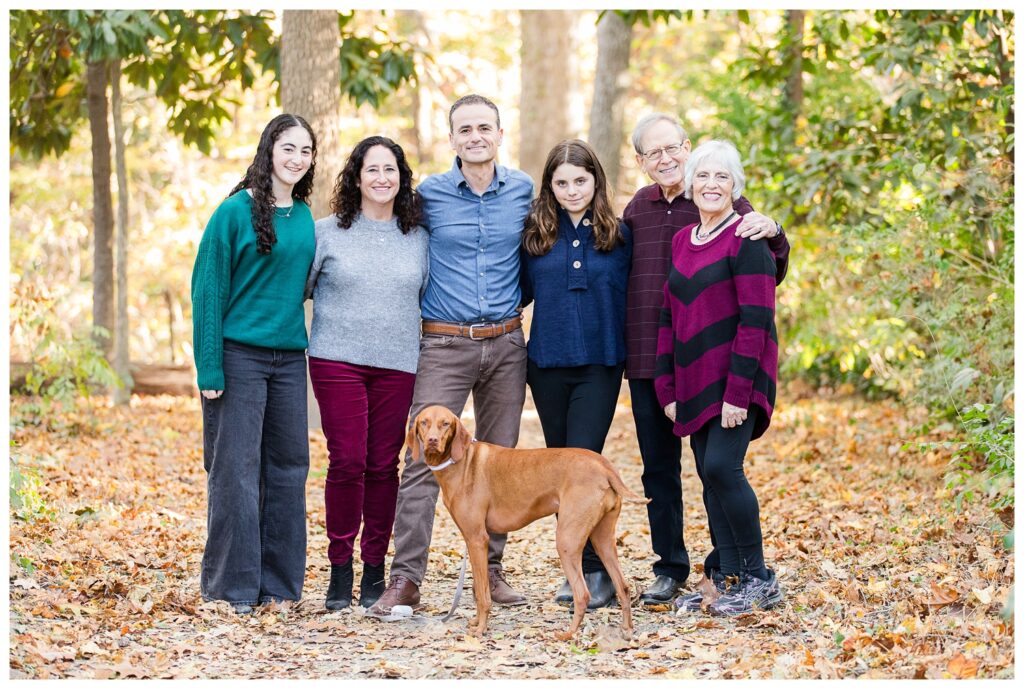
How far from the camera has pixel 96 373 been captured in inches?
349

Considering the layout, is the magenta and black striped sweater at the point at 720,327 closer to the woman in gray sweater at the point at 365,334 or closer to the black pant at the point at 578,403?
the black pant at the point at 578,403

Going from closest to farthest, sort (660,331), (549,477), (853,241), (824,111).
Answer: (549,477) < (660,331) < (853,241) < (824,111)

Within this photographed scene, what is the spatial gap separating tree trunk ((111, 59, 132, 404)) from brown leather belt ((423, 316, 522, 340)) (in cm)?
671

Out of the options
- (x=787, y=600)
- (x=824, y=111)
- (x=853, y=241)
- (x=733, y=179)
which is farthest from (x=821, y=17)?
(x=787, y=600)

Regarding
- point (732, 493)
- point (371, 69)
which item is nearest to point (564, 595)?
point (732, 493)

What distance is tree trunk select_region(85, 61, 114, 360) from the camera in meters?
11.0

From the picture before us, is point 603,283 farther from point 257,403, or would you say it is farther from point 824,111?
point 824,111

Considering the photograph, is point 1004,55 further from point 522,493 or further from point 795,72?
point 522,493

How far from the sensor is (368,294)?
506cm

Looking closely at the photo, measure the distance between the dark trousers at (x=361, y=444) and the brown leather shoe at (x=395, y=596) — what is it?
0.22 meters

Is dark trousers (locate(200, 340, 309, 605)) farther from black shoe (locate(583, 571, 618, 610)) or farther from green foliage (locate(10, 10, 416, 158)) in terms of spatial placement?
green foliage (locate(10, 10, 416, 158))

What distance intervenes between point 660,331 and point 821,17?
23.4 feet

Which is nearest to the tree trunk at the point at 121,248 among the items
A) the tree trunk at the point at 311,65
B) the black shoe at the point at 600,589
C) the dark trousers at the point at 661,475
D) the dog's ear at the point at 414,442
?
the tree trunk at the point at 311,65

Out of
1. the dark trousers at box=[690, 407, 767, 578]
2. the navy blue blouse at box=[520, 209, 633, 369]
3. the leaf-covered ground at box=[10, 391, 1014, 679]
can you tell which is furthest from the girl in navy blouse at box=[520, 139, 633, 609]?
the leaf-covered ground at box=[10, 391, 1014, 679]
